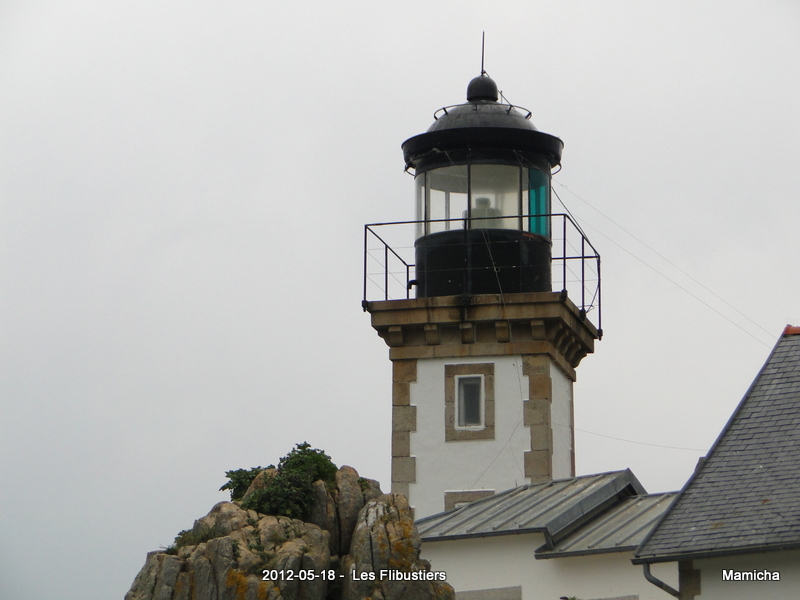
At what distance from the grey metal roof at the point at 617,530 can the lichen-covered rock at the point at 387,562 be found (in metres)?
2.86

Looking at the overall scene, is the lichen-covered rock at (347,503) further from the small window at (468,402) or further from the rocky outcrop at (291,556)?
the small window at (468,402)

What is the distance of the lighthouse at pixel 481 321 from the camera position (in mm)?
24703

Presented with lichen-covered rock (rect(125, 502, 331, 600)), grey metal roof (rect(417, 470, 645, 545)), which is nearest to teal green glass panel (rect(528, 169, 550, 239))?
grey metal roof (rect(417, 470, 645, 545))

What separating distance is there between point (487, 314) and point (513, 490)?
9.30 ft

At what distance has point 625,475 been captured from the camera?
22.2m

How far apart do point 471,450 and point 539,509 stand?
3707mm

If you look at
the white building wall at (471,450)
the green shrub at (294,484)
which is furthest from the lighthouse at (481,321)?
the green shrub at (294,484)

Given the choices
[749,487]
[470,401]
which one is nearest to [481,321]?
[470,401]

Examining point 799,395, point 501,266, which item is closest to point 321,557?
point 799,395

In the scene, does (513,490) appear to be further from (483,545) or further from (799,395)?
(799,395)

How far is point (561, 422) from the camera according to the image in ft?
83.9

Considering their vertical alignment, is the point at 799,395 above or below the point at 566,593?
above

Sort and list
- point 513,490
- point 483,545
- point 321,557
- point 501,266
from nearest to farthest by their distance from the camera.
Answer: point 321,557 → point 483,545 → point 513,490 → point 501,266

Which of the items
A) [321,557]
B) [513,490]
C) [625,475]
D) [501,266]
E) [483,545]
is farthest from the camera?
[501,266]
